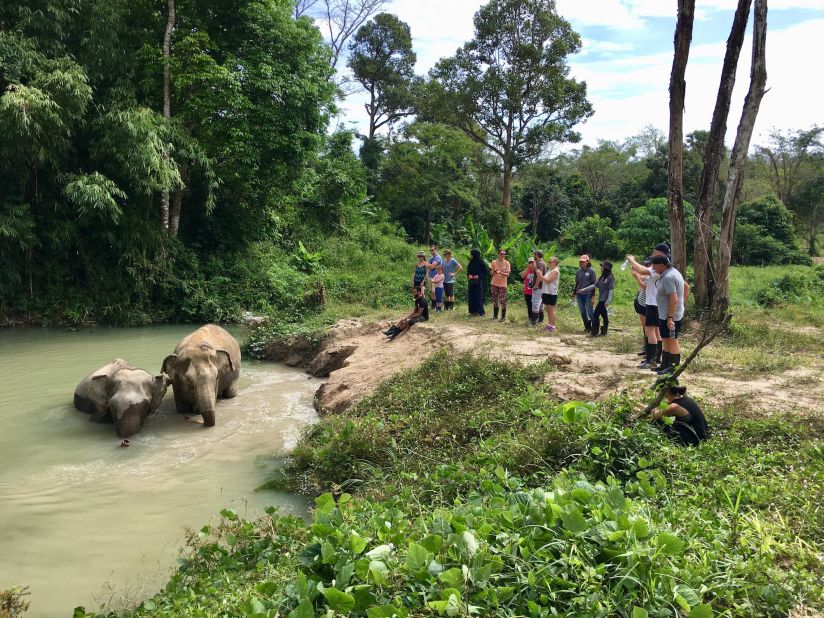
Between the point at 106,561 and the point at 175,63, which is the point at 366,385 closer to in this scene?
the point at 106,561

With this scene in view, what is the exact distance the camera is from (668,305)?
7770 millimetres

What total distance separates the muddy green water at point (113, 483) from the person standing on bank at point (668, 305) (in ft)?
17.0

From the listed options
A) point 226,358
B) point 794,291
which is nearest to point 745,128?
point 794,291

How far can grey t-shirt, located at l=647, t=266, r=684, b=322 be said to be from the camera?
7793mm

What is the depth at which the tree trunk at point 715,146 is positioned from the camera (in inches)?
464

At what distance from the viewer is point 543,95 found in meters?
26.1

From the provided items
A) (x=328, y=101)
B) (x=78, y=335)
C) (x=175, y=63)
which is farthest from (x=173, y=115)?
(x=78, y=335)

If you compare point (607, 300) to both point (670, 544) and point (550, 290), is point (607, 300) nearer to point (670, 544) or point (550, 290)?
point (550, 290)

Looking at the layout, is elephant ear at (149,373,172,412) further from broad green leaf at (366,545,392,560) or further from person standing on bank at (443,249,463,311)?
person standing on bank at (443,249,463,311)

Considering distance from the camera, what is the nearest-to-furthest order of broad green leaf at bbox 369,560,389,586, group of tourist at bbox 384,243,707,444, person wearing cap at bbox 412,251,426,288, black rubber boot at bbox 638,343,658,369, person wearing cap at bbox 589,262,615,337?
broad green leaf at bbox 369,560,389,586 < group of tourist at bbox 384,243,707,444 < black rubber boot at bbox 638,343,658,369 < person wearing cap at bbox 589,262,615,337 < person wearing cap at bbox 412,251,426,288

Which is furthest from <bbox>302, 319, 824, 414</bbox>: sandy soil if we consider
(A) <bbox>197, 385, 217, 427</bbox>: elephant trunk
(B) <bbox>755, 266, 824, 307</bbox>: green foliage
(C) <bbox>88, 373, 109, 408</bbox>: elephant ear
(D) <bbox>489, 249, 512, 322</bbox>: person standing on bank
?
(B) <bbox>755, 266, 824, 307</bbox>: green foliage

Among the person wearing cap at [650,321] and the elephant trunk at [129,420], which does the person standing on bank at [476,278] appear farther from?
the elephant trunk at [129,420]

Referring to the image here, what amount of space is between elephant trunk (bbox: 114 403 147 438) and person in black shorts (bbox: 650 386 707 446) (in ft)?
22.0

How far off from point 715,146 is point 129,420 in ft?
39.7
